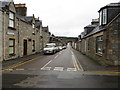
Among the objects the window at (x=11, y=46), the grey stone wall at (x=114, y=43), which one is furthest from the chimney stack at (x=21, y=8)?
the grey stone wall at (x=114, y=43)

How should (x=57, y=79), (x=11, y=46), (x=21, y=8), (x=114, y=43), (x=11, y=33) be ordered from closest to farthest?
(x=57, y=79) → (x=114, y=43) → (x=11, y=33) → (x=11, y=46) → (x=21, y=8)

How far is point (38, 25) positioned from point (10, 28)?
15.4m

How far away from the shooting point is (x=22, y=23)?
56.8 feet

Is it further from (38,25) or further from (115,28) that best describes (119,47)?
(38,25)

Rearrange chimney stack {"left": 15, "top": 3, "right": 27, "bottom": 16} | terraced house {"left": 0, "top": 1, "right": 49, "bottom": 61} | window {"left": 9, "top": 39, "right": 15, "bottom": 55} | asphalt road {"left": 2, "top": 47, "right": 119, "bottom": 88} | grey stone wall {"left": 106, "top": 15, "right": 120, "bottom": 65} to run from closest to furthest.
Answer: asphalt road {"left": 2, "top": 47, "right": 119, "bottom": 88} < grey stone wall {"left": 106, "top": 15, "right": 120, "bottom": 65} < terraced house {"left": 0, "top": 1, "right": 49, "bottom": 61} < window {"left": 9, "top": 39, "right": 15, "bottom": 55} < chimney stack {"left": 15, "top": 3, "right": 27, "bottom": 16}

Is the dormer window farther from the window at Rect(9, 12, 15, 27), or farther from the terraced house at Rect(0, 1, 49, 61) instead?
the window at Rect(9, 12, 15, 27)

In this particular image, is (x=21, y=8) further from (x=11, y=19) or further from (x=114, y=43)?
(x=114, y=43)

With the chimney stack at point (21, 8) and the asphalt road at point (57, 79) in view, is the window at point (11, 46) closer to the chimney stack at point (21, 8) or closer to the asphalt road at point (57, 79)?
the asphalt road at point (57, 79)

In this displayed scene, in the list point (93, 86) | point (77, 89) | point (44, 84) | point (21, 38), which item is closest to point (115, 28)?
point (93, 86)

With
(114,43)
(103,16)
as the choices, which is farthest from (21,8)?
(114,43)

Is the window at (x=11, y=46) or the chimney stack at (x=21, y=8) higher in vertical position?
the chimney stack at (x=21, y=8)

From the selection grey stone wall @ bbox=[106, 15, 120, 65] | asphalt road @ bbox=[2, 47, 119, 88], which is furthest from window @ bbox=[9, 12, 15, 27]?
grey stone wall @ bbox=[106, 15, 120, 65]

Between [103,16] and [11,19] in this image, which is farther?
[11,19]

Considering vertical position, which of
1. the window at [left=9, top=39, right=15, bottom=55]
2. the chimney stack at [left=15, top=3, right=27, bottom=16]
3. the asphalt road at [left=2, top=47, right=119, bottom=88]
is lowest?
the asphalt road at [left=2, top=47, right=119, bottom=88]
